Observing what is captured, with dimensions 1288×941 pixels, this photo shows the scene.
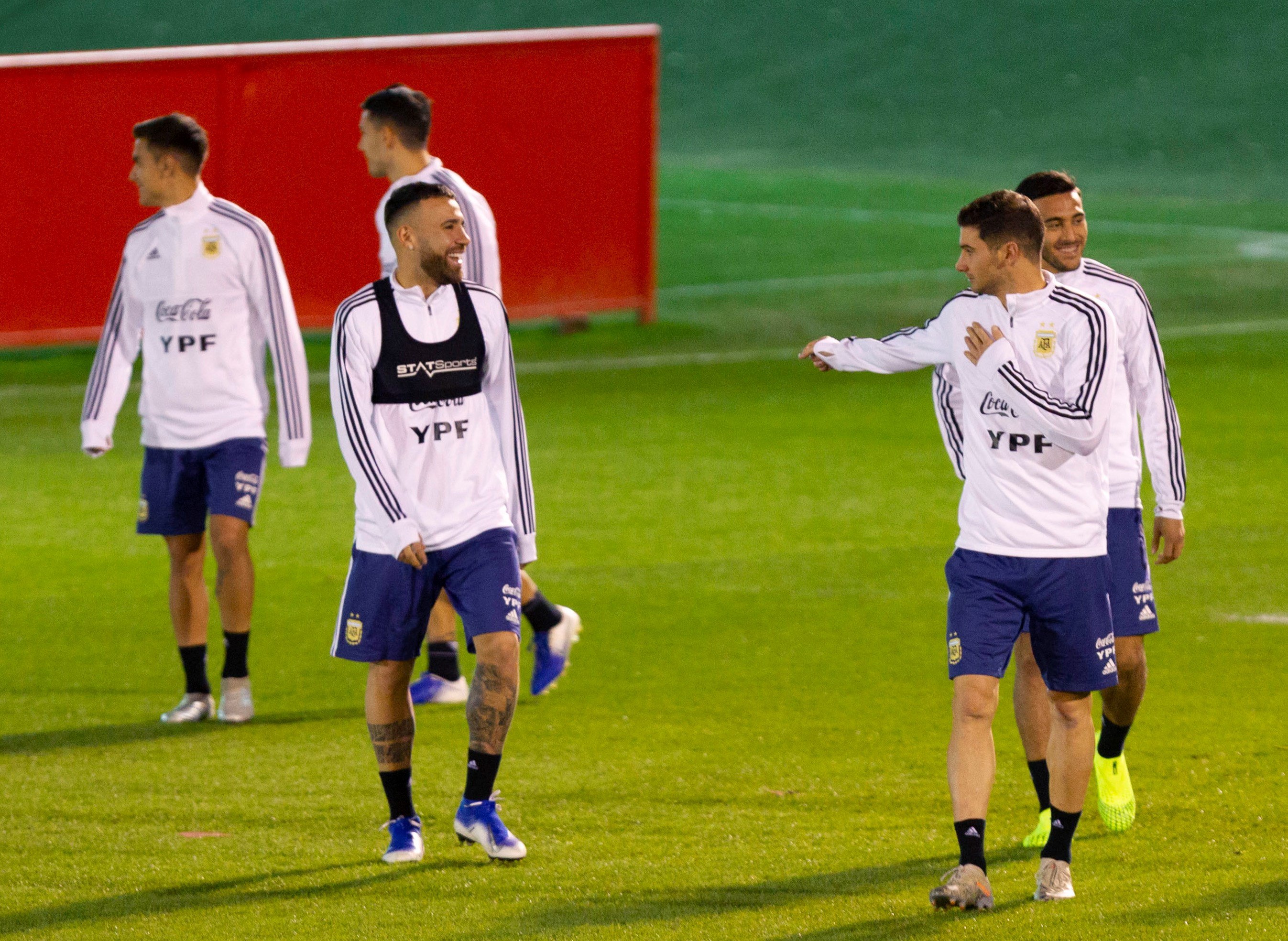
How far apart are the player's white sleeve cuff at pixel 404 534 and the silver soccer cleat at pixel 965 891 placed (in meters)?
1.74

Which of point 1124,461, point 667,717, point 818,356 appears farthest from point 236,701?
point 1124,461

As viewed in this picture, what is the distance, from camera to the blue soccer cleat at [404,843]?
6.20 m

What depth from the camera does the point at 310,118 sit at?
17.7m

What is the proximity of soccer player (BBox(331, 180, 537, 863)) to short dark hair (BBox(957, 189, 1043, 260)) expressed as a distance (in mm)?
1485

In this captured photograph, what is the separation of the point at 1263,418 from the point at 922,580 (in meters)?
5.48

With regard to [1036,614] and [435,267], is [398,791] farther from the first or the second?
[1036,614]

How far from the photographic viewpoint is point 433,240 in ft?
20.4

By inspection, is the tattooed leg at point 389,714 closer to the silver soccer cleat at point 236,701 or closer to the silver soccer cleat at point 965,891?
the silver soccer cleat at point 965,891

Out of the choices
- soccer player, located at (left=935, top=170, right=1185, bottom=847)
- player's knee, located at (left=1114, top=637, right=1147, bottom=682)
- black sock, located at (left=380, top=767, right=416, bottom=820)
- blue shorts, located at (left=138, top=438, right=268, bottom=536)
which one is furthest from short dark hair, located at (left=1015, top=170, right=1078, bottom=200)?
blue shorts, located at (left=138, top=438, right=268, bottom=536)

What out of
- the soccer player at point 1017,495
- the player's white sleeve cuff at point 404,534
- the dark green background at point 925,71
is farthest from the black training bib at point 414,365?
the dark green background at point 925,71

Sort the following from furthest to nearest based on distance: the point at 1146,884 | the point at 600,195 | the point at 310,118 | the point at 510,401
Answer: the point at 600,195 → the point at 310,118 → the point at 510,401 → the point at 1146,884

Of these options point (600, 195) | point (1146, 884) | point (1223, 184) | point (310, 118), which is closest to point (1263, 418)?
point (600, 195)

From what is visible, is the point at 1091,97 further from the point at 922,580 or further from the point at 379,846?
the point at 379,846

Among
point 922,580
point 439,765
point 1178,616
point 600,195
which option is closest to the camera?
point 439,765
